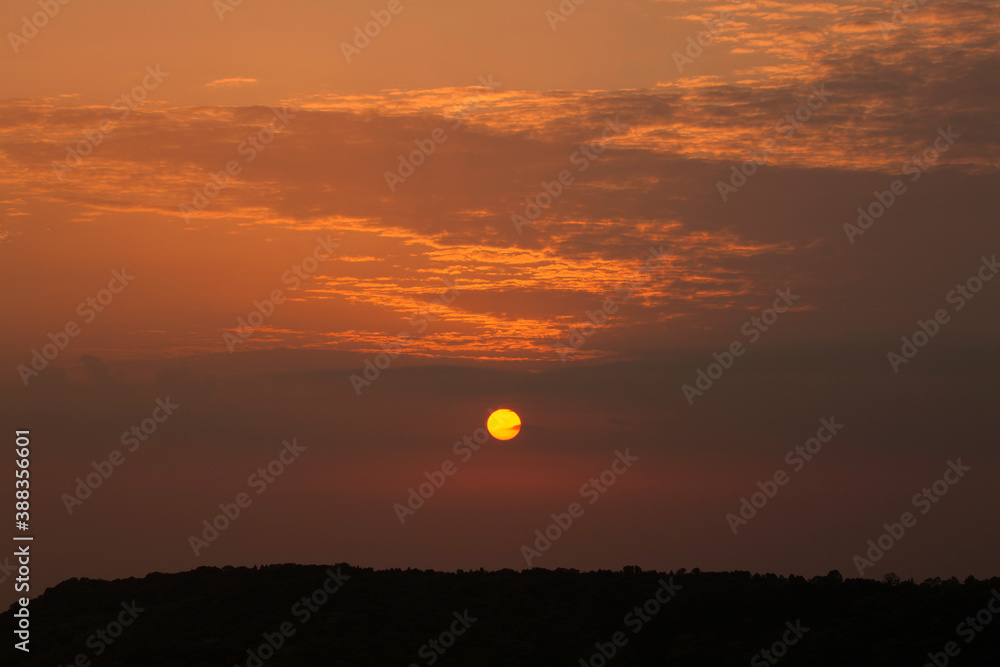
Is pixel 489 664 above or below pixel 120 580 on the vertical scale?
above

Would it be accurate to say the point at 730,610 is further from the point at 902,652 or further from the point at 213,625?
the point at 213,625

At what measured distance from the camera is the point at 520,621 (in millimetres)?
30703

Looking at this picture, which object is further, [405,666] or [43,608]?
[43,608]

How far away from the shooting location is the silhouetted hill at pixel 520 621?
87.6ft

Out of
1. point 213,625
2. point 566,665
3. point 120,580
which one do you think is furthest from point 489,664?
point 120,580

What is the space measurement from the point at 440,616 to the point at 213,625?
27.2 ft

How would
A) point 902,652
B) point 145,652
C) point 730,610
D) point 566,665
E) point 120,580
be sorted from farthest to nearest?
point 120,580
point 145,652
point 730,610
point 566,665
point 902,652

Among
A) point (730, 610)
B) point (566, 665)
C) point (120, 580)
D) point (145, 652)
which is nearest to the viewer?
point (566, 665)

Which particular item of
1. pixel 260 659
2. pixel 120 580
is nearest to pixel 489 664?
pixel 260 659

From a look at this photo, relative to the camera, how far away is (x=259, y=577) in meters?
37.4

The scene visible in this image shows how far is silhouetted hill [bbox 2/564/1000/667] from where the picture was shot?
2669 centimetres

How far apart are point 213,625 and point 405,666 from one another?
8440 mm

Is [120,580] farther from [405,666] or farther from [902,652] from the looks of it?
[902,652]

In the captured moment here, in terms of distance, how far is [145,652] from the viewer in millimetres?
31594
